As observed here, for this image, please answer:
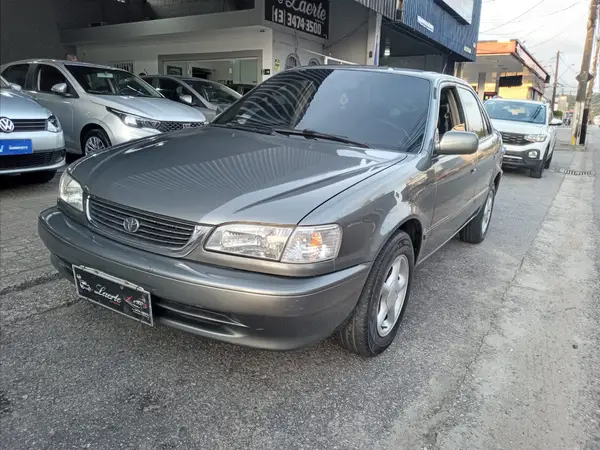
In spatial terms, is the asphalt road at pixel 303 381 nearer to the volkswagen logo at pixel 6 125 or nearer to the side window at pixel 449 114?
the side window at pixel 449 114

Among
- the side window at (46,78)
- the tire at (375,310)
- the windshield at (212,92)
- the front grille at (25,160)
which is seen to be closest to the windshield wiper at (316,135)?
the tire at (375,310)

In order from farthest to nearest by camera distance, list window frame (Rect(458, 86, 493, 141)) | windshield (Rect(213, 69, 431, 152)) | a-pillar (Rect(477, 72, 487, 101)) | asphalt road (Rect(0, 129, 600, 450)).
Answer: a-pillar (Rect(477, 72, 487, 101))
window frame (Rect(458, 86, 493, 141))
windshield (Rect(213, 69, 431, 152))
asphalt road (Rect(0, 129, 600, 450))

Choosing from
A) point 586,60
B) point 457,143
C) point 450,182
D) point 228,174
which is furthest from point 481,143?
point 586,60

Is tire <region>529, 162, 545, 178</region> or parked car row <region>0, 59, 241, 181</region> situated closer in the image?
parked car row <region>0, 59, 241, 181</region>

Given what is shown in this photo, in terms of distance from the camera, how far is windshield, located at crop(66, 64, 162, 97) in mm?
7039

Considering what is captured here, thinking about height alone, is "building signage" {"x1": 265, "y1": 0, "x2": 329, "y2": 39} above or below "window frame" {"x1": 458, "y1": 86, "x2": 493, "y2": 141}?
above

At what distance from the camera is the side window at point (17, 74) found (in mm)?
7543

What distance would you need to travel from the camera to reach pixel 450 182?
11.1 feet

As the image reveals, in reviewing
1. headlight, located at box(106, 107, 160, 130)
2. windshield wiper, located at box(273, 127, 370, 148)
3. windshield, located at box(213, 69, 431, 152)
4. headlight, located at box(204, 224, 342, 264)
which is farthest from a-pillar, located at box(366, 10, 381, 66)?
headlight, located at box(204, 224, 342, 264)

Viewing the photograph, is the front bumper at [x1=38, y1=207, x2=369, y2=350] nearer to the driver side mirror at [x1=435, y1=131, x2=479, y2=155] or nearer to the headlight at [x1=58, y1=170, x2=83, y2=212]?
the headlight at [x1=58, y1=170, x2=83, y2=212]

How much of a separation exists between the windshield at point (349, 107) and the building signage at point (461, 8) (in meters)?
14.4

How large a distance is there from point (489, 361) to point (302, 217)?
1569 mm

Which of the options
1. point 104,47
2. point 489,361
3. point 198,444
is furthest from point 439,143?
point 104,47

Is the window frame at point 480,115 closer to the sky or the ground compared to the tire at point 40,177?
closer to the sky
